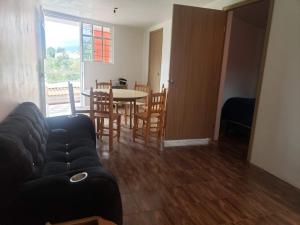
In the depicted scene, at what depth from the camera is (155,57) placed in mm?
5941

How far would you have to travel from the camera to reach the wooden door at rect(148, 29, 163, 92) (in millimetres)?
5727

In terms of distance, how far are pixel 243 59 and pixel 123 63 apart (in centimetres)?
336

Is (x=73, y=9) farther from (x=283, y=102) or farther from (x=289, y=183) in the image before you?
(x=289, y=183)

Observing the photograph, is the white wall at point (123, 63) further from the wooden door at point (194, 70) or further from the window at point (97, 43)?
the wooden door at point (194, 70)

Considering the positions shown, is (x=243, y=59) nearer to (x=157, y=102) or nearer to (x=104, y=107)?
(x=157, y=102)

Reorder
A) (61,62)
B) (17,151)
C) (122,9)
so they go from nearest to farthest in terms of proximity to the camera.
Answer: (17,151)
(122,9)
(61,62)

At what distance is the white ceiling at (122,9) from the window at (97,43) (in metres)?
0.34

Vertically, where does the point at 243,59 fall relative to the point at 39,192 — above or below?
above

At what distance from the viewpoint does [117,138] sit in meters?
3.56

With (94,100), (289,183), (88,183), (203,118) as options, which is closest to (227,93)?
(203,118)

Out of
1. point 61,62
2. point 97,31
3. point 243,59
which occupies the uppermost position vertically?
point 97,31

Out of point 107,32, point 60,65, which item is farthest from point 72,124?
point 60,65

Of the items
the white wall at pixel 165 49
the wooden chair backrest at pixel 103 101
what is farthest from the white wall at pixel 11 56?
the white wall at pixel 165 49

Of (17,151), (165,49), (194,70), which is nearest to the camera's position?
(17,151)
